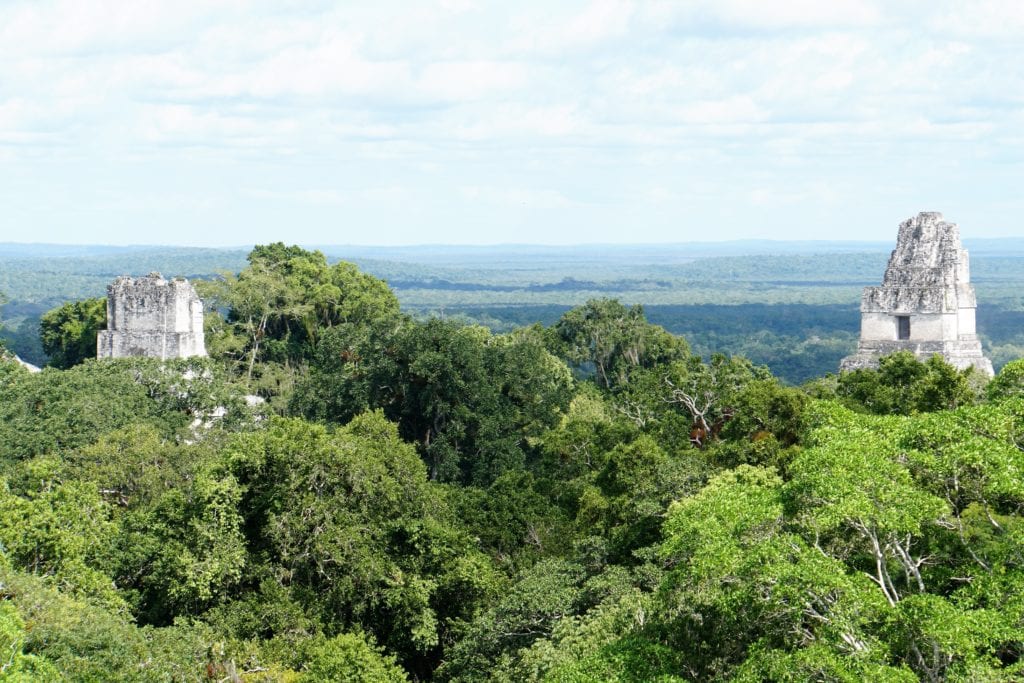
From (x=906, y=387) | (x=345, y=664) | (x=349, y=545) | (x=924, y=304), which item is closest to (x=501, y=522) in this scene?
(x=349, y=545)

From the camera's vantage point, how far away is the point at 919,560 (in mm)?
13688

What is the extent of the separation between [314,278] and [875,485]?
110 ft

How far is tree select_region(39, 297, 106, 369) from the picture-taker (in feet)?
143

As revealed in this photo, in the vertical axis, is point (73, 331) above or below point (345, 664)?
above

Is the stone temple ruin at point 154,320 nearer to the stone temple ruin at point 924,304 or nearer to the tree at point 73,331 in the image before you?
the tree at point 73,331

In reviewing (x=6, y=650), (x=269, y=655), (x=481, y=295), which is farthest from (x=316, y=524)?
(x=481, y=295)

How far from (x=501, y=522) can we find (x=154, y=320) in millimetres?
13243

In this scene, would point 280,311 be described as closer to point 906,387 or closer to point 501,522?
point 501,522

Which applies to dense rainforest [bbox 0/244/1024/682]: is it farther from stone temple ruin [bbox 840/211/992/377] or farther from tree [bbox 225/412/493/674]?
stone temple ruin [bbox 840/211/992/377]

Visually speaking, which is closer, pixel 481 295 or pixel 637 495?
pixel 637 495

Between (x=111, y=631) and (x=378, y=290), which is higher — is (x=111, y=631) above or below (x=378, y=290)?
below

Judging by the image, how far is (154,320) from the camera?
33.9m

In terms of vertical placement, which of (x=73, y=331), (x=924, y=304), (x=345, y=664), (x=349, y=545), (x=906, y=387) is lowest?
(x=345, y=664)

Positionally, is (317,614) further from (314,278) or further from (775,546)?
(314,278)
